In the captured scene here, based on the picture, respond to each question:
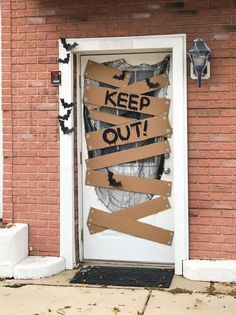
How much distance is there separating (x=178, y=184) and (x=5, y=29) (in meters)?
2.55

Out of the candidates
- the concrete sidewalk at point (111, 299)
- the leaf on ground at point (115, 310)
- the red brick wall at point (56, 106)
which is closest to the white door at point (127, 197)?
the red brick wall at point (56, 106)

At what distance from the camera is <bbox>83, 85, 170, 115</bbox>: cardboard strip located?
5.56m

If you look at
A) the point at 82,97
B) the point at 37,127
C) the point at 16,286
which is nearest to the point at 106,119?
the point at 82,97

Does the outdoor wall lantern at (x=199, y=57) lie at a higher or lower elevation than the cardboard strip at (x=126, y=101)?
higher

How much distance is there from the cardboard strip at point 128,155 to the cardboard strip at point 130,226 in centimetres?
52

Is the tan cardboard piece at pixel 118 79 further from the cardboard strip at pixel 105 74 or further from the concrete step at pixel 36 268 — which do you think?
the concrete step at pixel 36 268

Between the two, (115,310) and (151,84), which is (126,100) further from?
(115,310)

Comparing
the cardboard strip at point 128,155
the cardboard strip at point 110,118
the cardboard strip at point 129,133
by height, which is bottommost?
the cardboard strip at point 128,155

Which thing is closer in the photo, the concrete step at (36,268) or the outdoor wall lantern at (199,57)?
the outdoor wall lantern at (199,57)

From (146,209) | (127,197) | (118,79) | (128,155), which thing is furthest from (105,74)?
(146,209)

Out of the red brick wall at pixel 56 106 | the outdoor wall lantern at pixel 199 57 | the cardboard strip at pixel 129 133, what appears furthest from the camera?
the cardboard strip at pixel 129 133

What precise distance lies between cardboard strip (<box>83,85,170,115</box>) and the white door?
35 millimetres

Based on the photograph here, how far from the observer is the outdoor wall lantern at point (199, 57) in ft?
16.6

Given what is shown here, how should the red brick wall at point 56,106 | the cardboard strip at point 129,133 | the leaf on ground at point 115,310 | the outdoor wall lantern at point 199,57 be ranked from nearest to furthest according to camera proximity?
the leaf on ground at point 115,310, the outdoor wall lantern at point 199,57, the red brick wall at point 56,106, the cardboard strip at point 129,133
